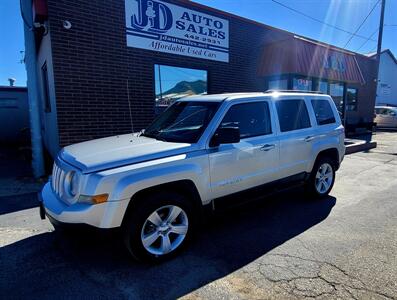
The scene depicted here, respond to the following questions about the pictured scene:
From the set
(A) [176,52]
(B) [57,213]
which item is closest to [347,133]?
(A) [176,52]

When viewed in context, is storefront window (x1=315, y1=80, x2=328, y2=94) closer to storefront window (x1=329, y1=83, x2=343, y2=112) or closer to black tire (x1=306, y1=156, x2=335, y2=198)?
storefront window (x1=329, y1=83, x2=343, y2=112)

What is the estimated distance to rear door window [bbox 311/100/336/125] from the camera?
530cm

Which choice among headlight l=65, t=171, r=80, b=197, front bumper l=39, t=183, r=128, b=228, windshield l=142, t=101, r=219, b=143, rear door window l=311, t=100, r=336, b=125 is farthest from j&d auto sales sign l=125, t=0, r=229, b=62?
front bumper l=39, t=183, r=128, b=228

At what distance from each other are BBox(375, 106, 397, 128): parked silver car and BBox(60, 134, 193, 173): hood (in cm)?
2179

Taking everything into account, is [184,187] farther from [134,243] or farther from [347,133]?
[347,133]

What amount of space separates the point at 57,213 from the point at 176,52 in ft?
21.3

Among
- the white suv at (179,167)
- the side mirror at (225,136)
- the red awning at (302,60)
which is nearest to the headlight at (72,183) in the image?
the white suv at (179,167)

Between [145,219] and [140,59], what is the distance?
5.82 metres

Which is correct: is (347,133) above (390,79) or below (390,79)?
below

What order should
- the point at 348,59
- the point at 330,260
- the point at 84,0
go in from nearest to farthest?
the point at 330,260, the point at 84,0, the point at 348,59

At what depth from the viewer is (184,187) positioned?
3443mm

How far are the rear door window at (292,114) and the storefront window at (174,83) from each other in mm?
4656

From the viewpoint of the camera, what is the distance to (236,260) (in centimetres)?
337

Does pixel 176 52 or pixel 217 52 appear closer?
pixel 176 52
